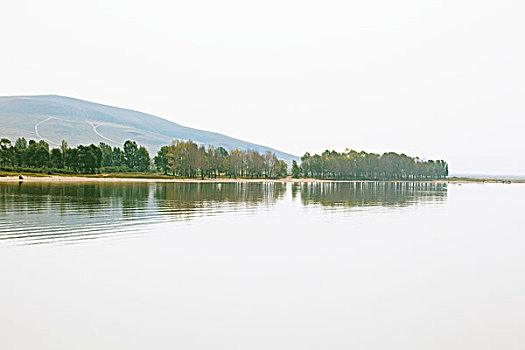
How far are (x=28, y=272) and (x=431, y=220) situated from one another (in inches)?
1168

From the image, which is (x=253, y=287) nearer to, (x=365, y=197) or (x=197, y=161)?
(x=365, y=197)

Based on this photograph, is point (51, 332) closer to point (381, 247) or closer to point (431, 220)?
Result: point (381, 247)

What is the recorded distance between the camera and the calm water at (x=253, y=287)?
10.3m

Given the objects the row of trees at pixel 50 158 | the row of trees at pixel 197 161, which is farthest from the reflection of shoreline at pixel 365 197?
the row of trees at pixel 50 158

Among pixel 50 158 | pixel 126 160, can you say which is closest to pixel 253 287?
pixel 50 158

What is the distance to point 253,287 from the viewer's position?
14367mm

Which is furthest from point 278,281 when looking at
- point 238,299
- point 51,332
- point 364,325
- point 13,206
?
point 13,206

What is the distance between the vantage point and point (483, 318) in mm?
11906

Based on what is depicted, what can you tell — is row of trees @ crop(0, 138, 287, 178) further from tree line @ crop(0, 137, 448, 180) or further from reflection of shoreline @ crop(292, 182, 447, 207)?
reflection of shoreline @ crop(292, 182, 447, 207)

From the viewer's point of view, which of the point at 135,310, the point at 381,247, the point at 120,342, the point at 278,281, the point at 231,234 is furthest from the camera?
the point at 231,234

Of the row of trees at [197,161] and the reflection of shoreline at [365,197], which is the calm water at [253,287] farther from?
the row of trees at [197,161]

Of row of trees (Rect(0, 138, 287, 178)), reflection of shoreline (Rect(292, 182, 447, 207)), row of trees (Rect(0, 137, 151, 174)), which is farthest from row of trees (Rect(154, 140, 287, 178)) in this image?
reflection of shoreline (Rect(292, 182, 447, 207))

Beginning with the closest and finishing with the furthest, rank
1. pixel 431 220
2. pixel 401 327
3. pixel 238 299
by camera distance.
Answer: pixel 401 327
pixel 238 299
pixel 431 220

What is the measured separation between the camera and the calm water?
10320mm
